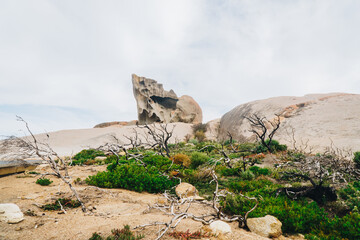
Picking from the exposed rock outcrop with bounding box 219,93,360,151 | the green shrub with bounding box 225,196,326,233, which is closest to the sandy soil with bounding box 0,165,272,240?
the green shrub with bounding box 225,196,326,233

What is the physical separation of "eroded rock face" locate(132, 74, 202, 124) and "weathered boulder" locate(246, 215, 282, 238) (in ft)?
102

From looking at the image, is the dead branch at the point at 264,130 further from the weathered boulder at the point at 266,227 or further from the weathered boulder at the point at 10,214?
the weathered boulder at the point at 10,214

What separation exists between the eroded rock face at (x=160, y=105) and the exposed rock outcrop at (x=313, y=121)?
13.0m

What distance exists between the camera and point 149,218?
3.64m

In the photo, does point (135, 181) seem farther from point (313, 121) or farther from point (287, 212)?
point (313, 121)

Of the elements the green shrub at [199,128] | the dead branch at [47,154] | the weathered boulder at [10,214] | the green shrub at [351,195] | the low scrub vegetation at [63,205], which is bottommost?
the green shrub at [351,195]

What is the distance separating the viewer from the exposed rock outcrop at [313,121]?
13211mm

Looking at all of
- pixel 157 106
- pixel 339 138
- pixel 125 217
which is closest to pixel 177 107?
pixel 157 106

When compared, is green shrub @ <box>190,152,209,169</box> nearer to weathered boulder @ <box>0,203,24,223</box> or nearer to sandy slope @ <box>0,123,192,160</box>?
weathered boulder @ <box>0,203,24,223</box>

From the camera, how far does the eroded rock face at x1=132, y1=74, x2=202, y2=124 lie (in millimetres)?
34125

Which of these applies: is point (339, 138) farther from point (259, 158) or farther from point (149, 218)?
point (149, 218)

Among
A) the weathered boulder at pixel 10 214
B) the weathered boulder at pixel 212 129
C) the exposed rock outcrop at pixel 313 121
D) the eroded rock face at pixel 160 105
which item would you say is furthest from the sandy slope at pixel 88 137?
the weathered boulder at pixel 10 214

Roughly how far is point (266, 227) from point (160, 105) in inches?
1332

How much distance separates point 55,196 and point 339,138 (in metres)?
16.7
